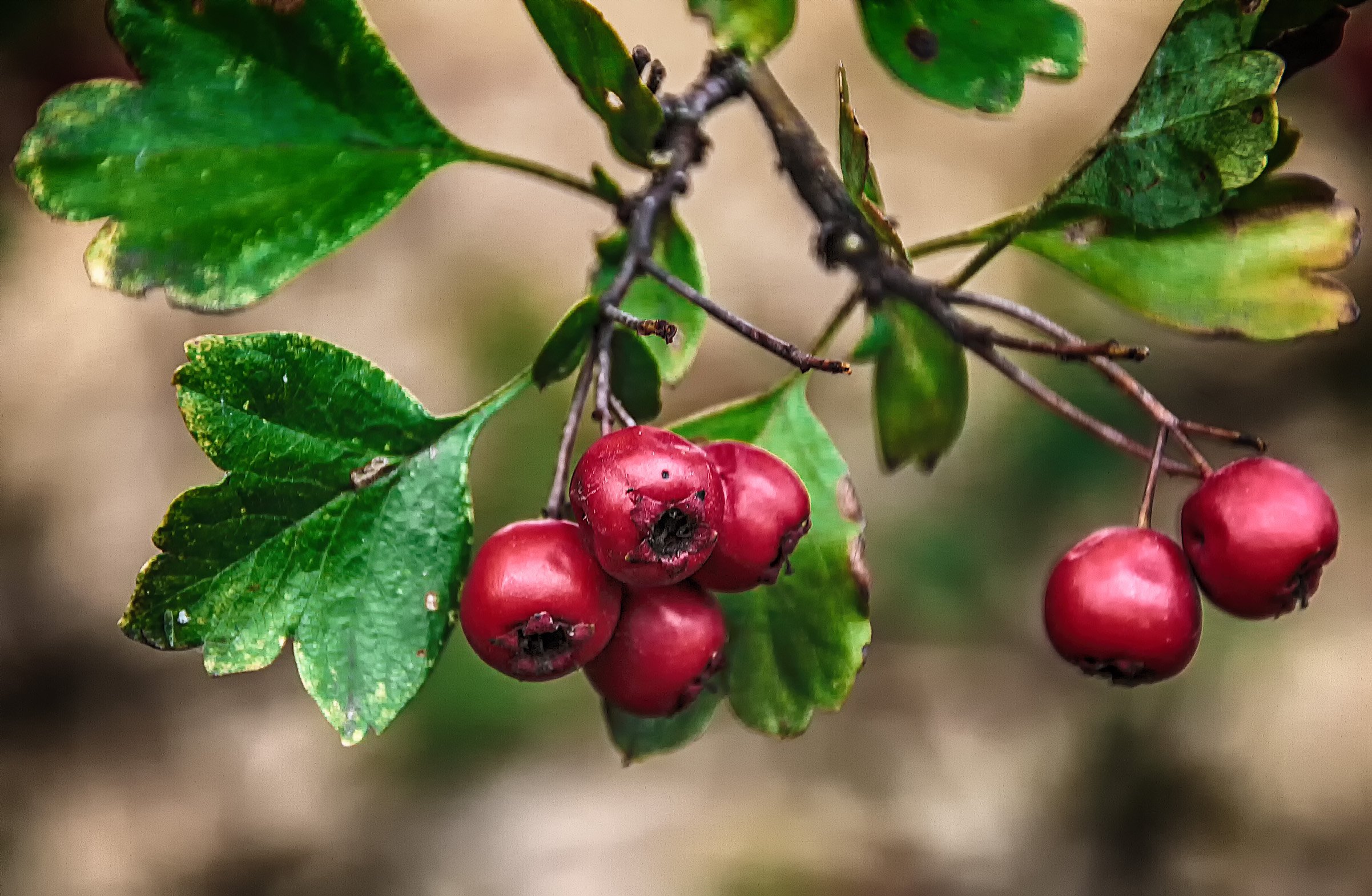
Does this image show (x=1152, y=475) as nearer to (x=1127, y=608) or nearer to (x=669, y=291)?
(x=1127, y=608)

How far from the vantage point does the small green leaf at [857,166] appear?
1.98ft

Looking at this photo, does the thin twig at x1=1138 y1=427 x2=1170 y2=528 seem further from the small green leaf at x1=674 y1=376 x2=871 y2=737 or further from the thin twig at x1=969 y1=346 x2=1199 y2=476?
the small green leaf at x1=674 y1=376 x2=871 y2=737

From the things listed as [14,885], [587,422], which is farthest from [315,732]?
[587,422]

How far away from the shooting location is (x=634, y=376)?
72 cm

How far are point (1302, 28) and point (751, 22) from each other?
0.37 metres

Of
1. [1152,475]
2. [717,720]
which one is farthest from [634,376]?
[717,720]

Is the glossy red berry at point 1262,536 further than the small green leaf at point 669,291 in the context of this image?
No

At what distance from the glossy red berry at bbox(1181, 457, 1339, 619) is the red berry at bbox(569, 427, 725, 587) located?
1.18 feet

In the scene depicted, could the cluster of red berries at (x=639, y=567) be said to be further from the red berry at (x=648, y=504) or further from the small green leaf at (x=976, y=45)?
the small green leaf at (x=976, y=45)

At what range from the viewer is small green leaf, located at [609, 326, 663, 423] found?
0.70 metres

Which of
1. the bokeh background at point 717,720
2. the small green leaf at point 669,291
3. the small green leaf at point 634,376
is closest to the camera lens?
the small green leaf at point 634,376

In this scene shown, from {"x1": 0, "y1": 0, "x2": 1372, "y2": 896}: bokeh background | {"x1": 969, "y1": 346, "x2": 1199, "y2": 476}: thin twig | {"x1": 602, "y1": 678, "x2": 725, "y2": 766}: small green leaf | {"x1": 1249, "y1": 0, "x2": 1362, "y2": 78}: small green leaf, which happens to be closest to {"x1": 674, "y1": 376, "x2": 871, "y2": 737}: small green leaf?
{"x1": 602, "y1": 678, "x2": 725, "y2": 766}: small green leaf

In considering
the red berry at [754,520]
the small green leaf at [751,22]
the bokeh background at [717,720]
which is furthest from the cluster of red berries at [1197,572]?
the bokeh background at [717,720]

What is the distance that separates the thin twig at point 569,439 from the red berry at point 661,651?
8 centimetres
